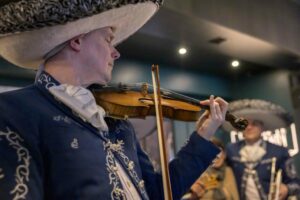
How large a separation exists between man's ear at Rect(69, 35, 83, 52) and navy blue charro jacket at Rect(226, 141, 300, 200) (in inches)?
91.8

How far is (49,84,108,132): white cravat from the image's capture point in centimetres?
85

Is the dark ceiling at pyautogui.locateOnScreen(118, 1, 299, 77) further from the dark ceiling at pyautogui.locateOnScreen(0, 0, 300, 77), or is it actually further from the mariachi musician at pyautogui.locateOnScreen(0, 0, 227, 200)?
the mariachi musician at pyautogui.locateOnScreen(0, 0, 227, 200)

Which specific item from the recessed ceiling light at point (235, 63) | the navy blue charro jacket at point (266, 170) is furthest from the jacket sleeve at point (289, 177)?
the recessed ceiling light at point (235, 63)

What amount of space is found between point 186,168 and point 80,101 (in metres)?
0.32

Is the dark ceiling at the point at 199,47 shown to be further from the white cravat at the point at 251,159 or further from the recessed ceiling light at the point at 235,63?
the white cravat at the point at 251,159

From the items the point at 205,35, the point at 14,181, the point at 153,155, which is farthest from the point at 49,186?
the point at 153,155

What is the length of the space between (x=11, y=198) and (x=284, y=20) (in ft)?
11.8

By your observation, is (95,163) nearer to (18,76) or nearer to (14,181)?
(14,181)

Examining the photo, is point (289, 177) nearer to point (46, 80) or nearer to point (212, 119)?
point (212, 119)

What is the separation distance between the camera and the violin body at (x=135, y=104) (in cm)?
103

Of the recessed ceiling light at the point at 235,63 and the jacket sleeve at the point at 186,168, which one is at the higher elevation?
the recessed ceiling light at the point at 235,63

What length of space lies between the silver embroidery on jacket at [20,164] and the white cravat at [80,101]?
13cm

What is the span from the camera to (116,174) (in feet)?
2.76

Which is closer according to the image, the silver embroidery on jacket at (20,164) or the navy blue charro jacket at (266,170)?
the silver embroidery on jacket at (20,164)
